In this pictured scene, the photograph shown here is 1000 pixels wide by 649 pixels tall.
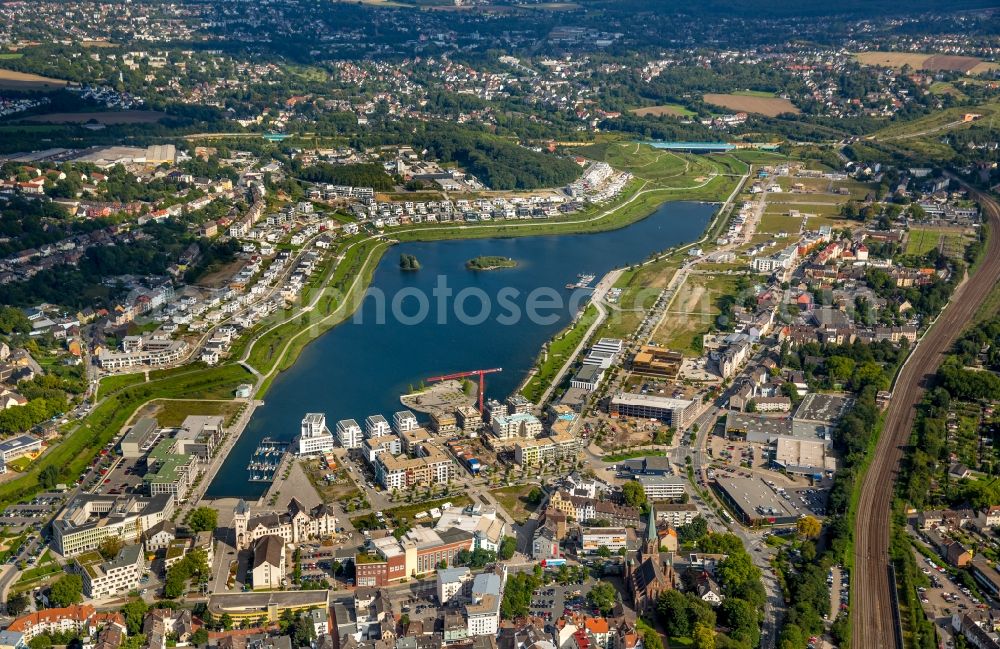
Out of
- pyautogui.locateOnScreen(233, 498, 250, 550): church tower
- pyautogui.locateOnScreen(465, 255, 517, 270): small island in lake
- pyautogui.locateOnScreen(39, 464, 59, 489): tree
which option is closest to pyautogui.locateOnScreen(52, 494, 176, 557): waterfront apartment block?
pyautogui.locateOnScreen(39, 464, 59, 489): tree

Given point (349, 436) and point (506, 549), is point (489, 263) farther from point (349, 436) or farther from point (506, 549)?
point (506, 549)

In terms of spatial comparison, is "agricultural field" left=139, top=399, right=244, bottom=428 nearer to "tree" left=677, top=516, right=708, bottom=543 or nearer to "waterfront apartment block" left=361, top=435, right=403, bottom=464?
A: "waterfront apartment block" left=361, top=435, right=403, bottom=464

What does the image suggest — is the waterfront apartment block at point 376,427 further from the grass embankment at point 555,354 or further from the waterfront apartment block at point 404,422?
the grass embankment at point 555,354

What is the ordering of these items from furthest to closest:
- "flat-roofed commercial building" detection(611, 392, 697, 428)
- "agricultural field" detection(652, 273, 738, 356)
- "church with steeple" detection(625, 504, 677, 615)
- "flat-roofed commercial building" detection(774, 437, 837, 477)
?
"agricultural field" detection(652, 273, 738, 356)
"flat-roofed commercial building" detection(611, 392, 697, 428)
"flat-roofed commercial building" detection(774, 437, 837, 477)
"church with steeple" detection(625, 504, 677, 615)

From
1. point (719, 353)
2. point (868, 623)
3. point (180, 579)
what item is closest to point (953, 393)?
point (719, 353)

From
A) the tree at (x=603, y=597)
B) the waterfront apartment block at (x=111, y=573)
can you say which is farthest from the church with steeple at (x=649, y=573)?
the waterfront apartment block at (x=111, y=573)

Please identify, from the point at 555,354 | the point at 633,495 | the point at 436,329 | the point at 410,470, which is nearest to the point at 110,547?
the point at 410,470
